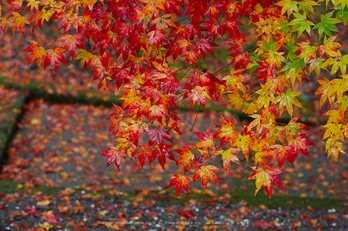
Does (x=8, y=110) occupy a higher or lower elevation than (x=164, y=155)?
higher

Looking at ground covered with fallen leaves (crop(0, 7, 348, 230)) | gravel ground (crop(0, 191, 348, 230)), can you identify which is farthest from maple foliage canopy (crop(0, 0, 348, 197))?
gravel ground (crop(0, 191, 348, 230))

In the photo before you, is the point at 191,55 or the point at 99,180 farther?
the point at 99,180

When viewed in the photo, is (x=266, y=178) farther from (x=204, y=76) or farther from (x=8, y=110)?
(x=8, y=110)

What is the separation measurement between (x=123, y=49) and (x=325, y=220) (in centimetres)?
375

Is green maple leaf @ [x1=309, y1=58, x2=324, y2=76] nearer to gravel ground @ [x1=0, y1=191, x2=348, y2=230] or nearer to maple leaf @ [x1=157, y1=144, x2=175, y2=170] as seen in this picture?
maple leaf @ [x1=157, y1=144, x2=175, y2=170]

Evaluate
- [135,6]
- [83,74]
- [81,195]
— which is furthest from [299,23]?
[83,74]

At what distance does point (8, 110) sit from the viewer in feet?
24.0

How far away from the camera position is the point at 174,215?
4.52m

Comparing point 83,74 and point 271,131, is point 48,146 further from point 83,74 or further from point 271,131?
point 271,131

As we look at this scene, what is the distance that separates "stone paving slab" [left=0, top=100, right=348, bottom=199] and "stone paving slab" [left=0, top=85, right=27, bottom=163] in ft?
0.88

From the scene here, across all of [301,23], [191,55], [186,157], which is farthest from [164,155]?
[301,23]

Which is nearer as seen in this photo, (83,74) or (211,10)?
(211,10)

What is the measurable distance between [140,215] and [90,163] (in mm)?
2583

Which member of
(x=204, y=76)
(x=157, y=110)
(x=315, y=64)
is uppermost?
(x=315, y=64)
